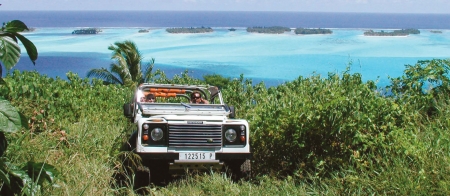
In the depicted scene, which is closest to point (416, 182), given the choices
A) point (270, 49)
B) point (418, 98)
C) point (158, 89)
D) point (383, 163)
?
point (383, 163)

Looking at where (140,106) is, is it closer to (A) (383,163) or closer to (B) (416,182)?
(A) (383,163)

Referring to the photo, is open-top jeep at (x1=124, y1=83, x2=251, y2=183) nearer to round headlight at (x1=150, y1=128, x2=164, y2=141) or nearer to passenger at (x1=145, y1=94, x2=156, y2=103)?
round headlight at (x1=150, y1=128, x2=164, y2=141)

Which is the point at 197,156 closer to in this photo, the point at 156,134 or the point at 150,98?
the point at 156,134

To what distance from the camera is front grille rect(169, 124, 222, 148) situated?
6.81 m

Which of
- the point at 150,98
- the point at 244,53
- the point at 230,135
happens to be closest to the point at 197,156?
the point at 230,135

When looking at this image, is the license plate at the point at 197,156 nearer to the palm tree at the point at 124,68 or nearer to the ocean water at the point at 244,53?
the palm tree at the point at 124,68

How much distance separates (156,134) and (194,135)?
47 centimetres

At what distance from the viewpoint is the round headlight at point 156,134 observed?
22.3ft

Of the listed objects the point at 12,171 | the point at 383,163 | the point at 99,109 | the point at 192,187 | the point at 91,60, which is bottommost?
the point at 91,60

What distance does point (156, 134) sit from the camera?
6820 mm

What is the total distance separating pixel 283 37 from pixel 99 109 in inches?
5912

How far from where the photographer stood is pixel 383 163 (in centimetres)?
616

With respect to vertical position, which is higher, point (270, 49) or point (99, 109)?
point (99, 109)

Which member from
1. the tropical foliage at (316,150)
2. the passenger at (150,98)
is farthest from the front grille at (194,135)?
the passenger at (150,98)
